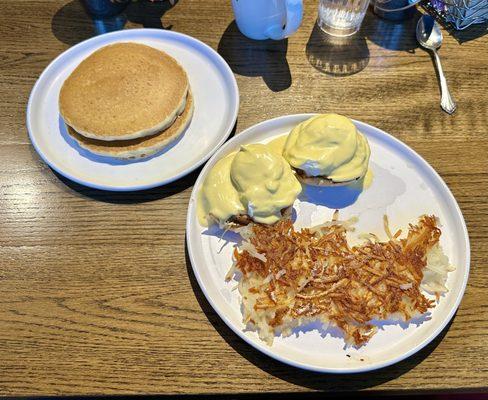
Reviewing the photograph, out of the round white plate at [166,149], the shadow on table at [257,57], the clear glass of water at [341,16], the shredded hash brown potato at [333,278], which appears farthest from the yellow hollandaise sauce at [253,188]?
the clear glass of water at [341,16]

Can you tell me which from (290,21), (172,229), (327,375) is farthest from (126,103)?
(327,375)

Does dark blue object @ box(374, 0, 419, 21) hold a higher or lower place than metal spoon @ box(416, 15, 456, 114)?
higher

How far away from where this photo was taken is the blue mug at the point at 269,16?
5.28 feet

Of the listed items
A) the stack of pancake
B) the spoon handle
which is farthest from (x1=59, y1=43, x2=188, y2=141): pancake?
the spoon handle

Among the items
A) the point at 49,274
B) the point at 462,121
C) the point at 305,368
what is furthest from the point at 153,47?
the point at 305,368

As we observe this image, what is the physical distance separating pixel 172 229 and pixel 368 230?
0.64 meters

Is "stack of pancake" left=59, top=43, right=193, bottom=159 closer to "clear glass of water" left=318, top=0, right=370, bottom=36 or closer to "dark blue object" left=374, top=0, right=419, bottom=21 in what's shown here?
"clear glass of water" left=318, top=0, right=370, bottom=36

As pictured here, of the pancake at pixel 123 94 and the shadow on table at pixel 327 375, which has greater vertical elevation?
the pancake at pixel 123 94

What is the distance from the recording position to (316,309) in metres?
1.18

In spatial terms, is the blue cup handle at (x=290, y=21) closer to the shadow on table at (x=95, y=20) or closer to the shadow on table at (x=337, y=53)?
the shadow on table at (x=337, y=53)

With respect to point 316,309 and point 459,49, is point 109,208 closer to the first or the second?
point 316,309

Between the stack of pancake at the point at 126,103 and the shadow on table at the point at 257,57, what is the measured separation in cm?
29

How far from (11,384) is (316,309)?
866 mm

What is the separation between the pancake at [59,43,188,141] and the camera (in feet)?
4.81
